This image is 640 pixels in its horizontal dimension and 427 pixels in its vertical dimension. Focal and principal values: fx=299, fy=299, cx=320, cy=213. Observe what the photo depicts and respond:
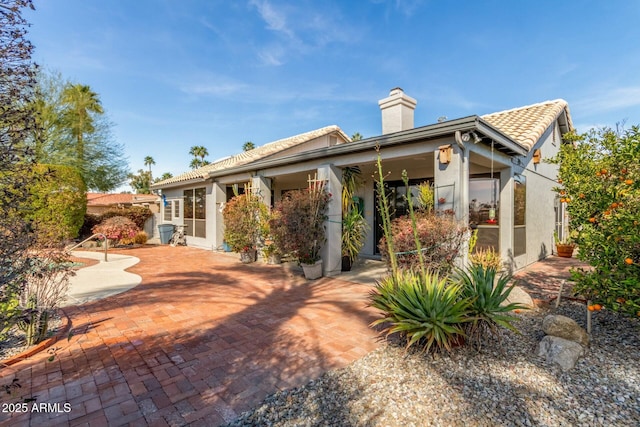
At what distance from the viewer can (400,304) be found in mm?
3734

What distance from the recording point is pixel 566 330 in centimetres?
371

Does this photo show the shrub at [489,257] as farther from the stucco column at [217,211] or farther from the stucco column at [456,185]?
the stucco column at [217,211]

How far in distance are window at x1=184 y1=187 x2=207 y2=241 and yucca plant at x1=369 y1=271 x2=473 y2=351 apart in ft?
40.5

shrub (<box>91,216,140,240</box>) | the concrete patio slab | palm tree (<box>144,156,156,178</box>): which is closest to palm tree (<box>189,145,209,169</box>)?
palm tree (<box>144,156,156,178</box>)

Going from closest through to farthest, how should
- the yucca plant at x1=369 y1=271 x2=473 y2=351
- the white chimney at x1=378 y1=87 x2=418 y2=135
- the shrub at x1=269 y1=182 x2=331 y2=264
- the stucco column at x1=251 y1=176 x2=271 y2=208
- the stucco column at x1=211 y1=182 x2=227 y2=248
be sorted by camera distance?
the yucca plant at x1=369 y1=271 x2=473 y2=351
the shrub at x1=269 y1=182 x2=331 y2=264
the white chimney at x1=378 y1=87 x2=418 y2=135
the stucco column at x1=251 y1=176 x2=271 y2=208
the stucco column at x1=211 y1=182 x2=227 y2=248

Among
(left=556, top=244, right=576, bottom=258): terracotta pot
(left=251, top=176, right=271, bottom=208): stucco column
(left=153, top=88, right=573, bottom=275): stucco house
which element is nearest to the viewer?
(left=153, top=88, right=573, bottom=275): stucco house

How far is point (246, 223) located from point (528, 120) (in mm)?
10204

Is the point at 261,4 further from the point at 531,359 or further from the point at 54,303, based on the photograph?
the point at 531,359

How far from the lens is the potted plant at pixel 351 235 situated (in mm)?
8672

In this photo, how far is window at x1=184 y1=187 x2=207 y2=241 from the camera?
1447 centimetres

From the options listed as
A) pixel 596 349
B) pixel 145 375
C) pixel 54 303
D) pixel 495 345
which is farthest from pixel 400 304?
pixel 54 303

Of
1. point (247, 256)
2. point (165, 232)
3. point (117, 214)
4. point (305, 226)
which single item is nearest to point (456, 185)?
point (305, 226)

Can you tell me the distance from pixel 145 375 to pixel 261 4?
33.9 feet

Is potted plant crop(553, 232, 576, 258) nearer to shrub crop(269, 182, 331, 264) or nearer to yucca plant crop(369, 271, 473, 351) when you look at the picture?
shrub crop(269, 182, 331, 264)
